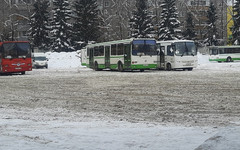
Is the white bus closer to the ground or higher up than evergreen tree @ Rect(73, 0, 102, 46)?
closer to the ground

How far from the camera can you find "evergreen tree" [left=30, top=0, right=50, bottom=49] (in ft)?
235

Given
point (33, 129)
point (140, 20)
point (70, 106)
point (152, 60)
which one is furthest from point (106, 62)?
point (140, 20)

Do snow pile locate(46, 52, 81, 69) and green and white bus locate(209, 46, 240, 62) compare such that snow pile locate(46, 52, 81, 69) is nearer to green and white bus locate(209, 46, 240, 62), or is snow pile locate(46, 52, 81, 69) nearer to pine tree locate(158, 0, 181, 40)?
pine tree locate(158, 0, 181, 40)

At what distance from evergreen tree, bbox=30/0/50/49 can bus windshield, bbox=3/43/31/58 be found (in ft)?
130

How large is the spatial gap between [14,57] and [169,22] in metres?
42.9

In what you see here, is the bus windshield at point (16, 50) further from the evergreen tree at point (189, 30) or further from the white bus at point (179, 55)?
the evergreen tree at point (189, 30)

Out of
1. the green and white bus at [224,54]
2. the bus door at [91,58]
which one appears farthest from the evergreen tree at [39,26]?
the bus door at [91,58]

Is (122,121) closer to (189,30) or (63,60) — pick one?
(63,60)

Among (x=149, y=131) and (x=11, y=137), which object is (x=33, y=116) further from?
(x=149, y=131)

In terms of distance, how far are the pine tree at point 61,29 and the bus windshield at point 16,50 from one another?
3630 centimetres

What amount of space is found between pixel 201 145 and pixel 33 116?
4682mm

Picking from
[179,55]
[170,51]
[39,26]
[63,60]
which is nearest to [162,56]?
[170,51]

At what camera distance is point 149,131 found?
7055 mm

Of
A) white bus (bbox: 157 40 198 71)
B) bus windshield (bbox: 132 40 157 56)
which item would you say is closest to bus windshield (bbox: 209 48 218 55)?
white bus (bbox: 157 40 198 71)
